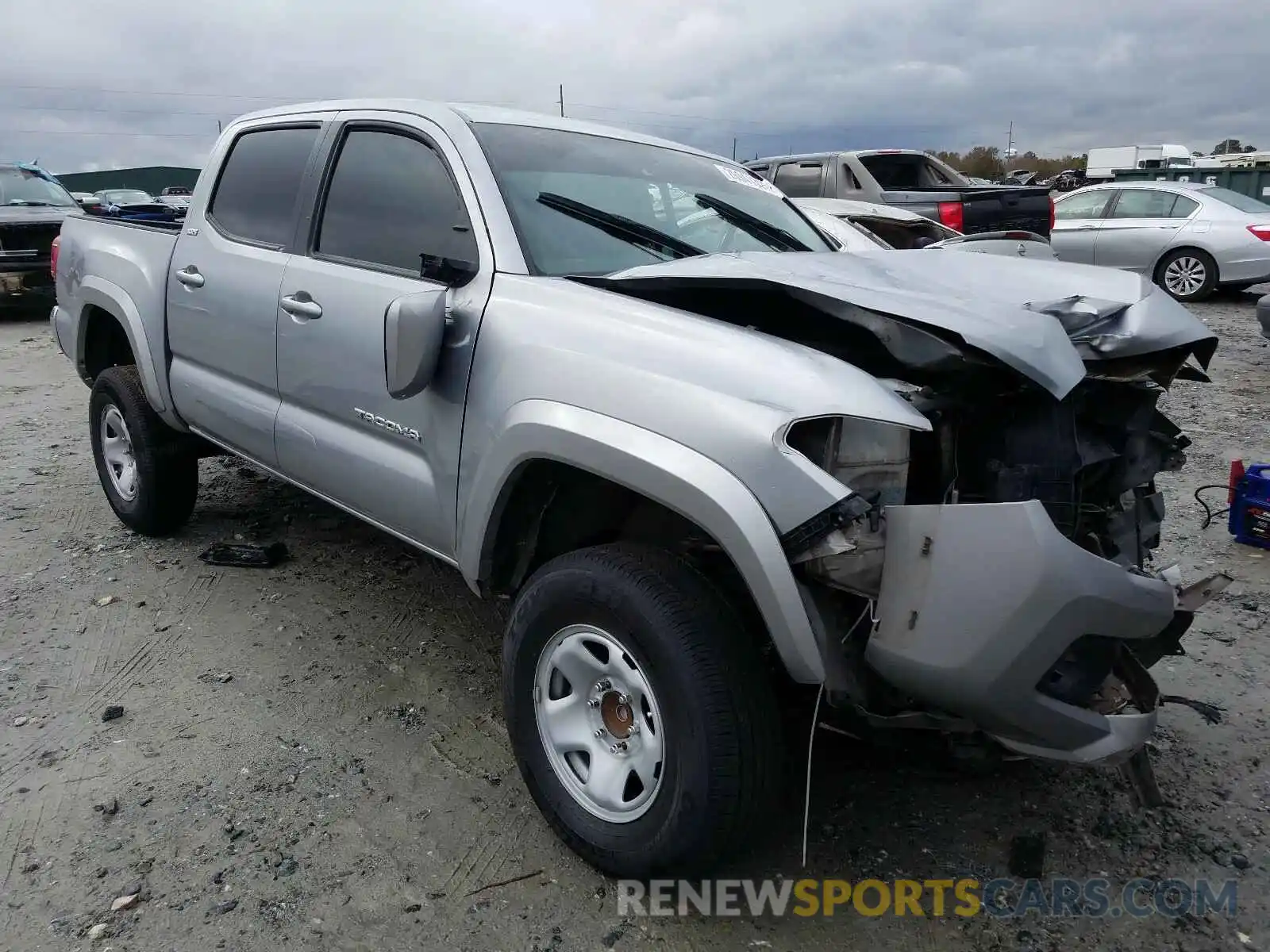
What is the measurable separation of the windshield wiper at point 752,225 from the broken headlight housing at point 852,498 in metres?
1.57

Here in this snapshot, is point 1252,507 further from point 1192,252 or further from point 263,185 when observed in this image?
point 1192,252

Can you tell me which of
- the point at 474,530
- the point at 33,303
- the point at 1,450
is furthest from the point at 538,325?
the point at 33,303

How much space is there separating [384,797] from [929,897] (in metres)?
1.50

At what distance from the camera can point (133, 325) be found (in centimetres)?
420

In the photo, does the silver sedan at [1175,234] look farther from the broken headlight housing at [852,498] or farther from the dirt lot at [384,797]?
the broken headlight housing at [852,498]

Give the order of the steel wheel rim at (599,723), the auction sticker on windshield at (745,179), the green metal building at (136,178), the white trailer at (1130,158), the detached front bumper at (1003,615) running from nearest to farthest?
1. the detached front bumper at (1003,615)
2. the steel wheel rim at (599,723)
3. the auction sticker on windshield at (745,179)
4. the white trailer at (1130,158)
5. the green metal building at (136,178)

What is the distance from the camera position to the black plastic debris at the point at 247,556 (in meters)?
4.37

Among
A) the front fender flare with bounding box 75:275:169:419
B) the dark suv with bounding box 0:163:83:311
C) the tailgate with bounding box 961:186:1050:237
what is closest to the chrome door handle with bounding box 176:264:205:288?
the front fender flare with bounding box 75:275:169:419

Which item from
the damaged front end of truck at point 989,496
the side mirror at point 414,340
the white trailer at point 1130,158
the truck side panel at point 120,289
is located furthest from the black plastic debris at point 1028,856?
the white trailer at point 1130,158

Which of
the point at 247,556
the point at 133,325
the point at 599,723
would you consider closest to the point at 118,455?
the point at 133,325

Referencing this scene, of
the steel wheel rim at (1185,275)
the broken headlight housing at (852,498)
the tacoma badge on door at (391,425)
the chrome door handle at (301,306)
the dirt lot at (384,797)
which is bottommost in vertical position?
the dirt lot at (384,797)

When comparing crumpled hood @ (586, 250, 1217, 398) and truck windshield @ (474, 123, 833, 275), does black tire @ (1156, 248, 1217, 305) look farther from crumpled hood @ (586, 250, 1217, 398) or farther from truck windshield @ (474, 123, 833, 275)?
crumpled hood @ (586, 250, 1217, 398)

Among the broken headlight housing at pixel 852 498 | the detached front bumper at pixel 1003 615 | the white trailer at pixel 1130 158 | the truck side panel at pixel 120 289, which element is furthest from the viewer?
the white trailer at pixel 1130 158

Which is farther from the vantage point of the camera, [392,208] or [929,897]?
[392,208]
